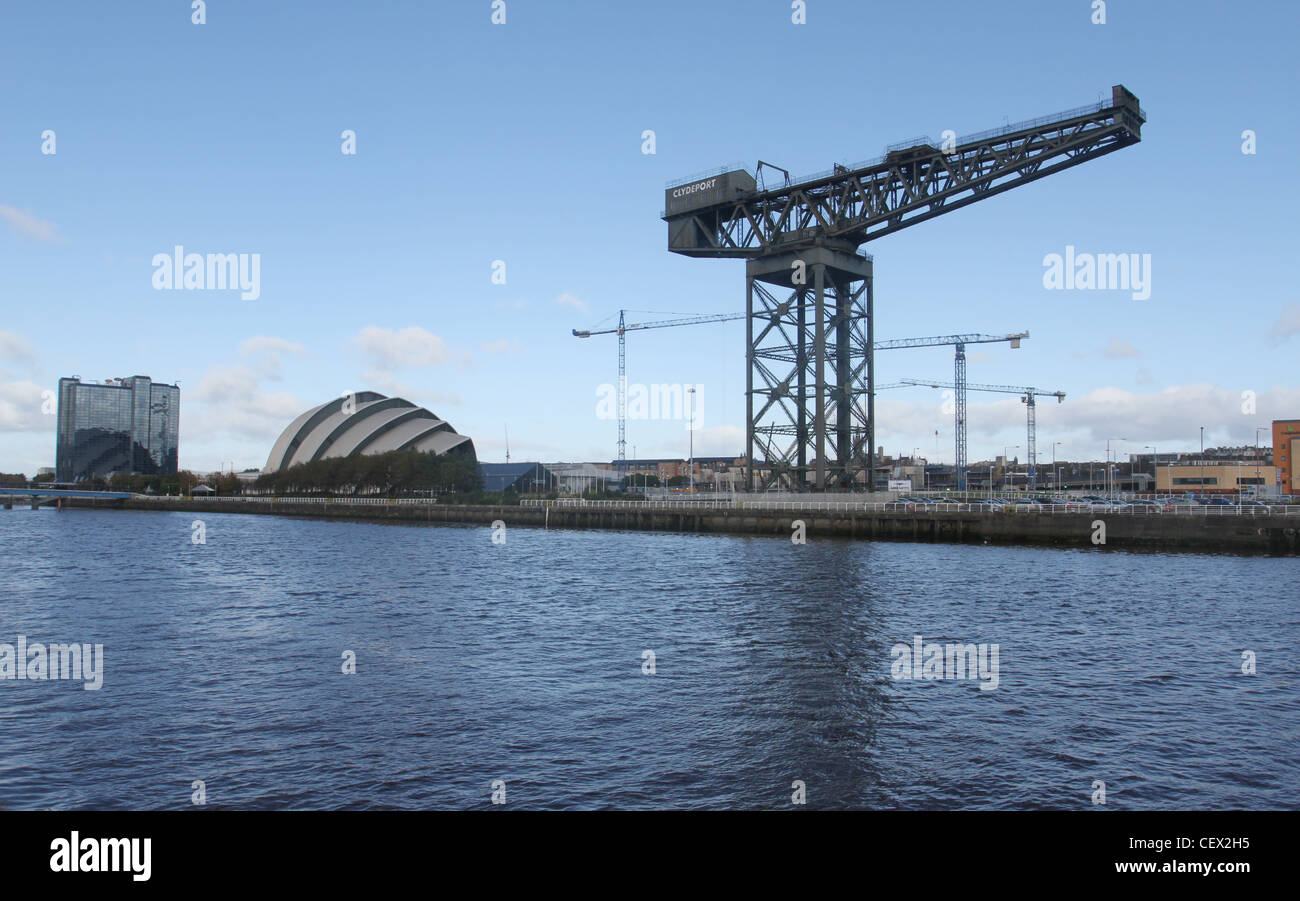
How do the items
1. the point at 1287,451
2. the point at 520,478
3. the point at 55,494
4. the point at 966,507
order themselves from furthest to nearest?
the point at 55,494, the point at 520,478, the point at 1287,451, the point at 966,507

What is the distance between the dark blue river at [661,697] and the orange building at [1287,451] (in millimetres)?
78185

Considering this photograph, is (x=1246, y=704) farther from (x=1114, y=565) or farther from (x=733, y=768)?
(x=1114, y=565)

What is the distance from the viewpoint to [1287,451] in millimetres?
98438

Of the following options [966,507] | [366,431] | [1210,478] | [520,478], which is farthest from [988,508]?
[366,431]

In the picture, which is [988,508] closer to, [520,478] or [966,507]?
[966,507]

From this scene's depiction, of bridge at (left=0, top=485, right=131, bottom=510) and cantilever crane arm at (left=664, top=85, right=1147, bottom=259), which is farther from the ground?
cantilever crane arm at (left=664, top=85, right=1147, bottom=259)

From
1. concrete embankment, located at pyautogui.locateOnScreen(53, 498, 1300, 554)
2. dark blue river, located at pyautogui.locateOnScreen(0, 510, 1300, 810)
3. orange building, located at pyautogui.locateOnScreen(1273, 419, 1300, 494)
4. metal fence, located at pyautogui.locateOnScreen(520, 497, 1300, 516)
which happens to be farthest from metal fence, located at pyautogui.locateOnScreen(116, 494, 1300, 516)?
orange building, located at pyautogui.locateOnScreen(1273, 419, 1300, 494)

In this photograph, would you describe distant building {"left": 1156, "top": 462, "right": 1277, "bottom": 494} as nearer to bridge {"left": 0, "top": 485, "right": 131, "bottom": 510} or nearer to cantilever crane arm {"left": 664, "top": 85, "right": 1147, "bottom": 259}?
cantilever crane arm {"left": 664, "top": 85, "right": 1147, "bottom": 259}

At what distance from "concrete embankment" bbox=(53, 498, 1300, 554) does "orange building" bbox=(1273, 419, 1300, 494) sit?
2457 inches

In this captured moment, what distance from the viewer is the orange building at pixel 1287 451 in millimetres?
96188

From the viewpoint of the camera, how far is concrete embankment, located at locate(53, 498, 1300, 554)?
148 ft

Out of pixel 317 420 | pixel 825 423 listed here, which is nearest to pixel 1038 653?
pixel 825 423

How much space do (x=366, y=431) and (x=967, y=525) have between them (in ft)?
356
